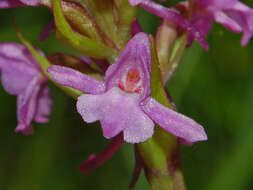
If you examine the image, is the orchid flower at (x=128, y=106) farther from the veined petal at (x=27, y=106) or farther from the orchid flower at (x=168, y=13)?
the veined petal at (x=27, y=106)

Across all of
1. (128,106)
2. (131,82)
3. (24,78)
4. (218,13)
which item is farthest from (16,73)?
(218,13)

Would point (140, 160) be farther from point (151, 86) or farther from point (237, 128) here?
point (237, 128)

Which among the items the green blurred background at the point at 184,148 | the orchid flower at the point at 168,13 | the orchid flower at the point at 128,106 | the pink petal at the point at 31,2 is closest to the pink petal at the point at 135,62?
the orchid flower at the point at 128,106

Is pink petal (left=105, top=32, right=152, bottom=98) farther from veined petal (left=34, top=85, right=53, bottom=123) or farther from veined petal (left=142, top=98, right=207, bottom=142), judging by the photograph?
veined petal (left=34, top=85, right=53, bottom=123)

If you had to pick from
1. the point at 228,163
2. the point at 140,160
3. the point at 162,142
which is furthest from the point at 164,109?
the point at 228,163

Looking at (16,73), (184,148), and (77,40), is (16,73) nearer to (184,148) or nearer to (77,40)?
(77,40)

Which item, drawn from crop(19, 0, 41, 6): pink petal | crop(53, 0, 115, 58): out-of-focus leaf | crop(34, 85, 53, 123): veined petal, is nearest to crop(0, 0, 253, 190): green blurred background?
crop(34, 85, 53, 123): veined petal
